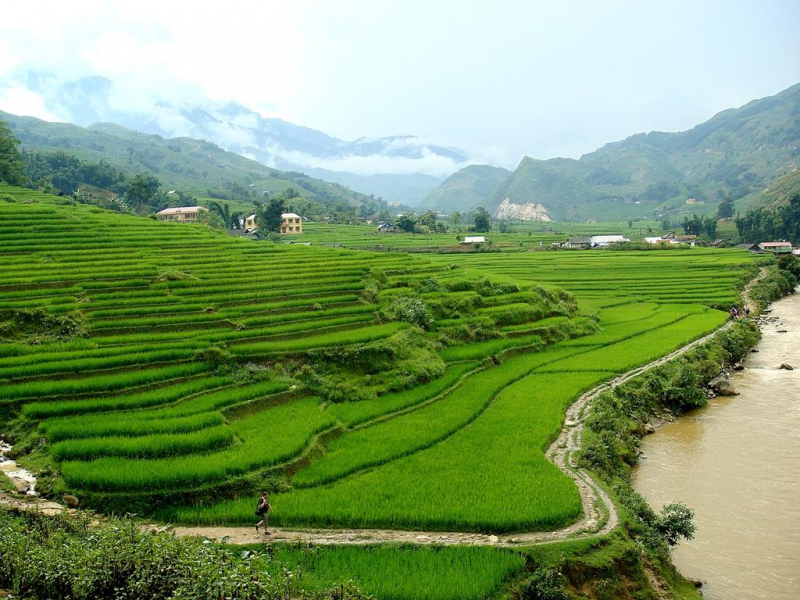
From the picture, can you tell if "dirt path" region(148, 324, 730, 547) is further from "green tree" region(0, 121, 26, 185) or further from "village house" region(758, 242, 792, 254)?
"village house" region(758, 242, 792, 254)

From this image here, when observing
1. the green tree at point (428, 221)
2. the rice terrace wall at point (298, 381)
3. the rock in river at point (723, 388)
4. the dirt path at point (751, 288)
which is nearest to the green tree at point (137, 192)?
the green tree at point (428, 221)

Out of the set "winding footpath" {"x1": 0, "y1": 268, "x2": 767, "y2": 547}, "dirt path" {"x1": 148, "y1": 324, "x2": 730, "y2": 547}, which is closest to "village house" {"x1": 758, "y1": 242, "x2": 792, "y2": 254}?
"dirt path" {"x1": 148, "y1": 324, "x2": 730, "y2": 547}

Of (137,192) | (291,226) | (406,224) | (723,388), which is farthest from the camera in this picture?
(406,224)

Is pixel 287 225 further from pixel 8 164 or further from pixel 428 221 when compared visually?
pixel 8 164

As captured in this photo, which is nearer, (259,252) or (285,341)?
(285,341)

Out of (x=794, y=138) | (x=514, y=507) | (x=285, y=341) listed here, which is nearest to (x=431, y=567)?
(x=514, y=507)

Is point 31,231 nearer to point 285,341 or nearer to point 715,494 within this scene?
point 285,341

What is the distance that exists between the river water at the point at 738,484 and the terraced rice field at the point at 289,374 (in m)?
2.94

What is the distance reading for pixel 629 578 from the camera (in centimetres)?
955

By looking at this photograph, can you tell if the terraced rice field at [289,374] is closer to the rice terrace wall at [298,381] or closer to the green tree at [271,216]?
the rice terrace wall at [298,381]

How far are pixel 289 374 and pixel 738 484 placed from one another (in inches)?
494

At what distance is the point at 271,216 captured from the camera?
202ft

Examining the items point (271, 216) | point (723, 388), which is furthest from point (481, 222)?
point (723, 388)

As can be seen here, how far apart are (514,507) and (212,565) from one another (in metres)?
5.79
